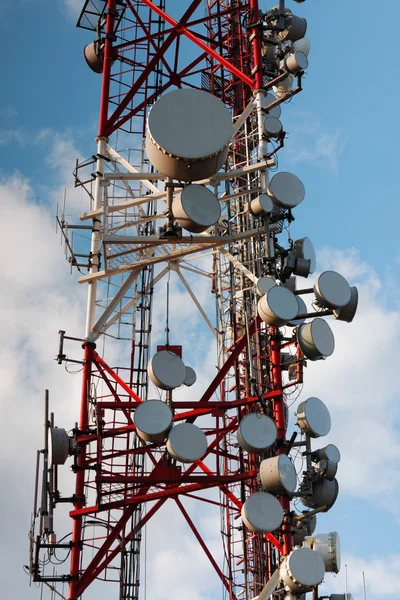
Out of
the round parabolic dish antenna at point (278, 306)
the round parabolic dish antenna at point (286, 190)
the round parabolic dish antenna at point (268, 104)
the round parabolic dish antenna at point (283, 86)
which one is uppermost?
the round parabolic dish antenna at point (283, 86)

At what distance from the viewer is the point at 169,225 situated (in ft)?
90.3

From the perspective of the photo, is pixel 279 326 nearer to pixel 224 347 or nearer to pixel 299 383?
pixel 299 383

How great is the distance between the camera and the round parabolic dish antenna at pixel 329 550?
85.7 ft

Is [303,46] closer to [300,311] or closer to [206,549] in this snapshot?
[300,311]

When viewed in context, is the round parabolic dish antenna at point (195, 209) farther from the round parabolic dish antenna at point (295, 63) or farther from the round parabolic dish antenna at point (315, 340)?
the round parabolic dish antenna at point (295, 63)

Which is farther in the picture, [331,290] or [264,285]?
[264,285]

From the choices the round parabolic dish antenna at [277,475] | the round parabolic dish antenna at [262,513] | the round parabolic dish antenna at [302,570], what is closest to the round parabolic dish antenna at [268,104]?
the round parabolic dish antenna at [277,475]

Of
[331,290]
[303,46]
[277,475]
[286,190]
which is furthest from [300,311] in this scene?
→ [303,46]

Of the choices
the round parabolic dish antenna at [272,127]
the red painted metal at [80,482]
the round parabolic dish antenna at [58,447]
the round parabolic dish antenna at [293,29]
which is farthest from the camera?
the round parabolic dish antenna at [293,29]

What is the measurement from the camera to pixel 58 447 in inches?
1072

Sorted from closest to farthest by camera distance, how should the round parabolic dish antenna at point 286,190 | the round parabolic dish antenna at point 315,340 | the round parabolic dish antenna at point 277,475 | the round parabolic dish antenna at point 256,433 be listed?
the round parabolic dish antenna at point 277,475 → the round parabolic dish antenna at point 256,433 → the round parabolic dish antenna at point 315,340 → the round parabolic dish antenna at point 286,190

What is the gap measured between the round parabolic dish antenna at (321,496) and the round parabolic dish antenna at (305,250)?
633 cm

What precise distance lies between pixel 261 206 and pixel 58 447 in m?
9.06

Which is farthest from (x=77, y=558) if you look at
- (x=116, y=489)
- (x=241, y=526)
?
(x=241, y=526)
